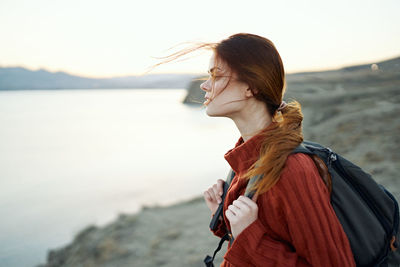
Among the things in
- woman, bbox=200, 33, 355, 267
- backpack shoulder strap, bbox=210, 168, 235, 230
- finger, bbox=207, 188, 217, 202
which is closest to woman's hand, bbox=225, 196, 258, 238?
woman, bbox=200, 33, 355, 267

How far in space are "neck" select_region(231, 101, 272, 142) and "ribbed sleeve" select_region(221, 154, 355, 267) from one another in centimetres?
34

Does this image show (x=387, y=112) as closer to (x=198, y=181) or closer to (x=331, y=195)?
(x=198, y=181)

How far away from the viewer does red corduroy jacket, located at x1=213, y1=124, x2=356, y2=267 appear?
3.88 feet

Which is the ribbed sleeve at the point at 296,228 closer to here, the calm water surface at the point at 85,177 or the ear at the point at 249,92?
the ear at the point at 249,92

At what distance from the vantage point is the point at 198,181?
17516 millimetres

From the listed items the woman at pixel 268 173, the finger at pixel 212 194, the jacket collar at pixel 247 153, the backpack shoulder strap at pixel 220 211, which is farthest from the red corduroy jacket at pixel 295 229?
the finger at pixel 212 194

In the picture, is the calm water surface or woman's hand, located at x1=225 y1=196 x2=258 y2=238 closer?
woman's hand, located at x1=225 y1=196 x2=258 y2=238

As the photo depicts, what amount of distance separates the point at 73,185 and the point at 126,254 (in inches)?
668

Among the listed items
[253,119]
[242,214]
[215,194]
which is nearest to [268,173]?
[242,214]

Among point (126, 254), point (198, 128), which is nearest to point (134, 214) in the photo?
point (126, 254)

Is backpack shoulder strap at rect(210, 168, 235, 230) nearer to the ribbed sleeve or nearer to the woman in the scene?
the woman

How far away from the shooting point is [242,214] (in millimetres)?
1306

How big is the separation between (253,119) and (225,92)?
9.1 inches

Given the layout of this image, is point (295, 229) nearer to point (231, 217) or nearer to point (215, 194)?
point (231, 217)
